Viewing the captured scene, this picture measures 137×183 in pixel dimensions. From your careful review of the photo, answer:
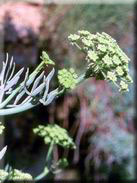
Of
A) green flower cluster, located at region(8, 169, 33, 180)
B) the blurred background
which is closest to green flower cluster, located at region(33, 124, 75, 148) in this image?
green flower cluster, located at region(8, 169, 33, 180)

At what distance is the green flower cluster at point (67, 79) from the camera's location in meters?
A: 1.02

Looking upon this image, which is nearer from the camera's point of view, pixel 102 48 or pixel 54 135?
pixel 102 48

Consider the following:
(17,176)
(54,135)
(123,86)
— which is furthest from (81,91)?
(123,86)

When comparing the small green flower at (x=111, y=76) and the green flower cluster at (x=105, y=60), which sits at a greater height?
Answer: the green flower cluster at (x=105, y=60)

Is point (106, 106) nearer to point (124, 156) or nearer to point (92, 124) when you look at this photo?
point (92, 124)

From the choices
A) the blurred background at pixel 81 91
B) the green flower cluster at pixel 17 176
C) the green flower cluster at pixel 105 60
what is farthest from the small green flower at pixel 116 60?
the blurred background at pixel 81 91

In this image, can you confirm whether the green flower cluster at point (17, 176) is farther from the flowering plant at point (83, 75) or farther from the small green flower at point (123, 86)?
the small green flower at point (123, 86)

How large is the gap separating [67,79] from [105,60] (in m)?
0.09

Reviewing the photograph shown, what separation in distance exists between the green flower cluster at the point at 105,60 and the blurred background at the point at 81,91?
1819mm

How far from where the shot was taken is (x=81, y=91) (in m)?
2.94

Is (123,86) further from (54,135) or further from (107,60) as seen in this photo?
(54,135)

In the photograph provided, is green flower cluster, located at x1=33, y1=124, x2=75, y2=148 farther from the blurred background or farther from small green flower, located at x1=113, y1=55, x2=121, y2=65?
the blurred background

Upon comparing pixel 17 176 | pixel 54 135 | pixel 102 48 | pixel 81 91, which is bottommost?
pixel 17 176

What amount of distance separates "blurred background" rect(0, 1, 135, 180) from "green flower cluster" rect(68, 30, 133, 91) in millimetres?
1819
